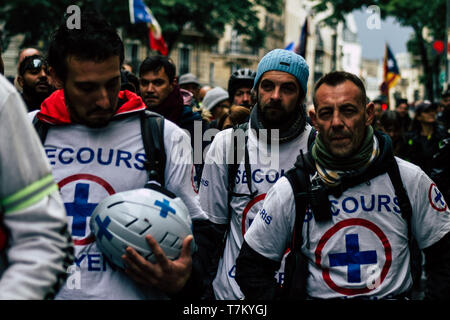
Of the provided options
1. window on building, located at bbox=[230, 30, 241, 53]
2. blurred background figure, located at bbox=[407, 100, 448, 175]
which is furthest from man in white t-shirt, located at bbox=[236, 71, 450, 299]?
window on building, located at bbox=[230, 30, 241, 53]

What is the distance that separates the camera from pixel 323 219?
3125 millimetres

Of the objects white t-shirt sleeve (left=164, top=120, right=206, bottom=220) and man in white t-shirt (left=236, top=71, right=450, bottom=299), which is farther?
man in white t-shirt (left=236, top=71, right=450, bottom=299)

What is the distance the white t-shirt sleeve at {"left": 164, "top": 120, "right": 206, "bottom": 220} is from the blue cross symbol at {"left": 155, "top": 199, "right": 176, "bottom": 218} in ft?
0.75

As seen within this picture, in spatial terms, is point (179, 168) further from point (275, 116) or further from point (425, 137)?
point (425, 137)

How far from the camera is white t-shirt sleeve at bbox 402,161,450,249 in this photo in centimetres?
316

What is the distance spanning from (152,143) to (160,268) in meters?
0.59

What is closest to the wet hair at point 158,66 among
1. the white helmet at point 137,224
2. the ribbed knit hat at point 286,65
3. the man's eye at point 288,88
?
the ribbed knit hat at point 286,65

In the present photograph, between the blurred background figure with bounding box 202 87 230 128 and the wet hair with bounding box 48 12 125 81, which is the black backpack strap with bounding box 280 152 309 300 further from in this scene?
the blurred background figure with bounding box 202 87 230 128

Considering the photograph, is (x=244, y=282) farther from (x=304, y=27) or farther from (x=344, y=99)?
(x=304, y=27)

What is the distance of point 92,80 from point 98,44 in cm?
16

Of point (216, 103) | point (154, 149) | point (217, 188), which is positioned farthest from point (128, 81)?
point (154, 149)

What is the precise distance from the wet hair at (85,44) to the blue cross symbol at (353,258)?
4.55 ft

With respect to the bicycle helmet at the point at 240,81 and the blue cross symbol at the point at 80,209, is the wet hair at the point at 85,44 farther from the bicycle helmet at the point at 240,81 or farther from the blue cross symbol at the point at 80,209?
the bicycle helmet at the point at 240,81

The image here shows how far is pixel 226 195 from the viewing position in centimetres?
408
